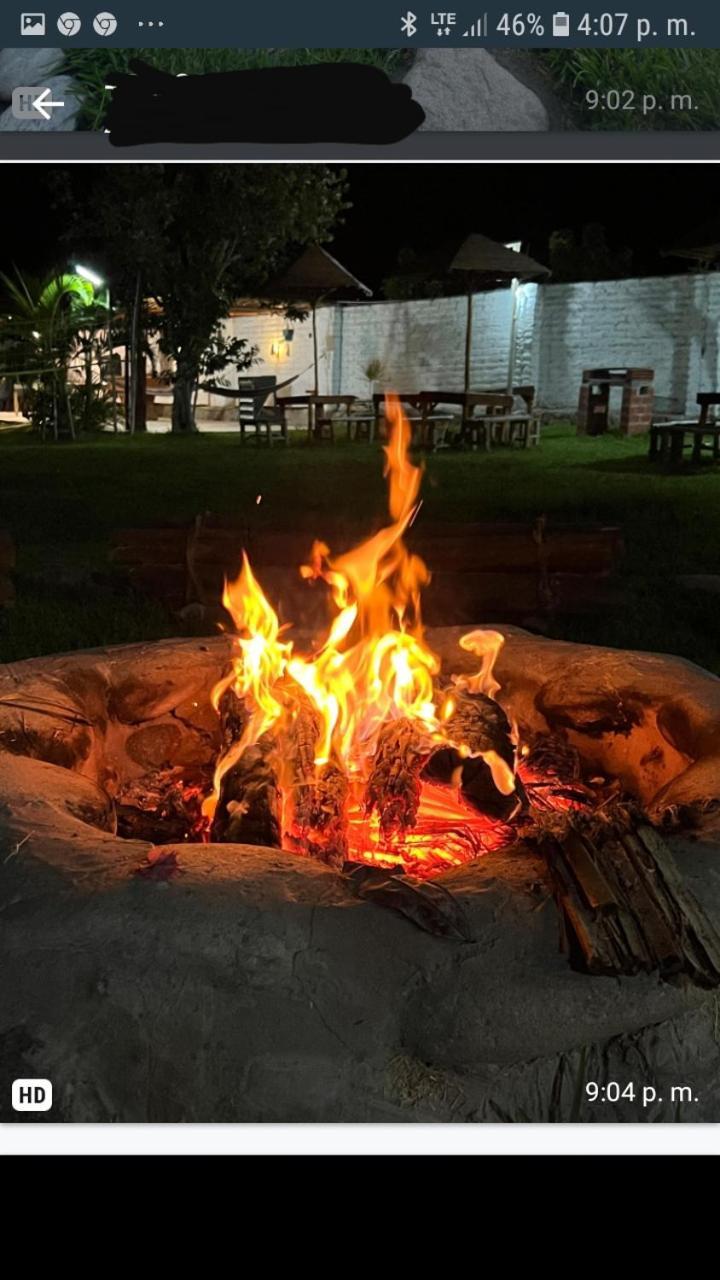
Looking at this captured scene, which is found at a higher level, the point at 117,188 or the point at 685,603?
the point at 117,188

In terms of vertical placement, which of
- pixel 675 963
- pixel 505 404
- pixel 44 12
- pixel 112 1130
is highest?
pixel 44 12

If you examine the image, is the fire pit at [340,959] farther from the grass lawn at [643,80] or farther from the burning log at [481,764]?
the grass lawn at [643,80]

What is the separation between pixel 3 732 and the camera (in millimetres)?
3154

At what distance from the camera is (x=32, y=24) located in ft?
6.31

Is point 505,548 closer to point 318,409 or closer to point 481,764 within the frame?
point 481,764

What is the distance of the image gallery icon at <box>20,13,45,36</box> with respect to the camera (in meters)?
1.92

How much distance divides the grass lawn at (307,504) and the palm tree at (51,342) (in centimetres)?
42

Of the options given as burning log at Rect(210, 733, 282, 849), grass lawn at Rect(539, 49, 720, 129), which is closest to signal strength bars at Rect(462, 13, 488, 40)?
grass lawn at Rect(539, 49, 720, 129)

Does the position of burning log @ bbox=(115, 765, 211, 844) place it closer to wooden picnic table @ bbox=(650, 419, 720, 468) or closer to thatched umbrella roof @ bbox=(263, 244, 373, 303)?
thatched umbrella roof @ bbox=(263, 244, 373, 303)

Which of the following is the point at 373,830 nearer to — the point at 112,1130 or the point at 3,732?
the point at 3,732

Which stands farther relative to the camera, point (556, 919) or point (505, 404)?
point (505, 404)

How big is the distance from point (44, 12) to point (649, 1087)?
7.12 feet

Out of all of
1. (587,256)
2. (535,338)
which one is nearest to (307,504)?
(535,338)

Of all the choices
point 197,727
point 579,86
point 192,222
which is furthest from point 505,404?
point 579,86
